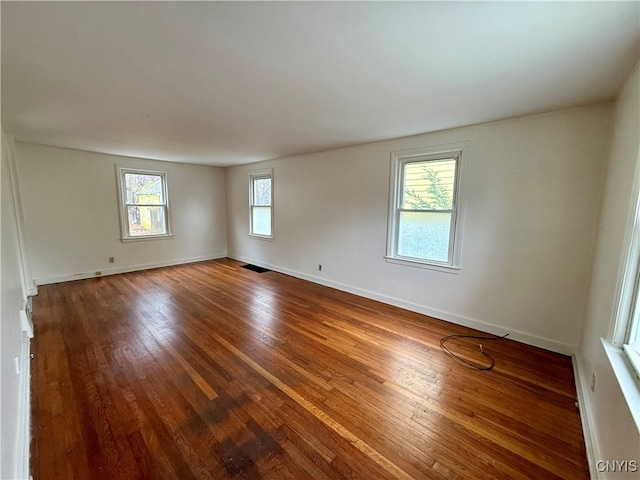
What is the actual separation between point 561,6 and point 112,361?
3.80m

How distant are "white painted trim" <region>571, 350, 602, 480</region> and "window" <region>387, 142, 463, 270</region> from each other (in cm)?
137

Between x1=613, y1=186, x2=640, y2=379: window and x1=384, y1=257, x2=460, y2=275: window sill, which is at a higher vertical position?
x1=613, y1=186, x2=640, y2=379: window

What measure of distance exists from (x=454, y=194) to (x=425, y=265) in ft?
3.08

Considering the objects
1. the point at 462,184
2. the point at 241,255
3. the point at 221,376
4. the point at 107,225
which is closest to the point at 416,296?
the point at 462,184

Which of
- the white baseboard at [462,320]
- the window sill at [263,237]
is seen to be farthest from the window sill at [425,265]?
the window sill at [263,237]

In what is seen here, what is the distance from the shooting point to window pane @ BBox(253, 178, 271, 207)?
5.55m

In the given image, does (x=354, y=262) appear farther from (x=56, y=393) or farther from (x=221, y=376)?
(x=56, y=393)

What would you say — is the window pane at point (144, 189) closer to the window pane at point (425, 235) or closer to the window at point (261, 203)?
the window at point (261, 203)

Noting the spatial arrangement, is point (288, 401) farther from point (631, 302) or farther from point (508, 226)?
point (508, 226)

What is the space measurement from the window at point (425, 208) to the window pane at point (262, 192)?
9.64 ft

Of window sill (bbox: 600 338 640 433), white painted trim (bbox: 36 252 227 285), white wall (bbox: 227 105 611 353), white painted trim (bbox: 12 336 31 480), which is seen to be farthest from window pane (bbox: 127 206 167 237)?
window sill (bbox: 600 338 640 433)

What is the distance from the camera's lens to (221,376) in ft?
6.88

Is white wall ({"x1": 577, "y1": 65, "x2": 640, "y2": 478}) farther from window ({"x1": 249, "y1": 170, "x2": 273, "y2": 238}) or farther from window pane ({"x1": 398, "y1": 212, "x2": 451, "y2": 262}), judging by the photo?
window ({"x1": 249, "y1": 170, "x2": 273, "y2": 238})

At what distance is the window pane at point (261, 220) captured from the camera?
565 centimetres
